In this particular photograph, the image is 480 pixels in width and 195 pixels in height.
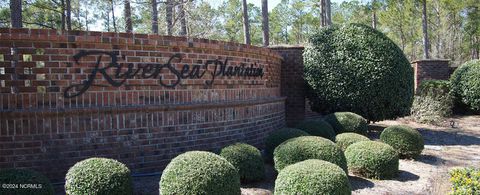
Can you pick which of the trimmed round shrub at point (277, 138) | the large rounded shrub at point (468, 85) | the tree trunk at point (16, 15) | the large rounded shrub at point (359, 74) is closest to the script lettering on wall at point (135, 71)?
the trimmed round shrub at point (277, 138)

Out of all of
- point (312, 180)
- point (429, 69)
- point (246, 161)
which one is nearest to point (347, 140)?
point (246, 161)

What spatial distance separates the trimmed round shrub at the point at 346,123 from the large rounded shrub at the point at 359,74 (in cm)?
127

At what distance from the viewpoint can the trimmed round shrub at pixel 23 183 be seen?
4.11 metres

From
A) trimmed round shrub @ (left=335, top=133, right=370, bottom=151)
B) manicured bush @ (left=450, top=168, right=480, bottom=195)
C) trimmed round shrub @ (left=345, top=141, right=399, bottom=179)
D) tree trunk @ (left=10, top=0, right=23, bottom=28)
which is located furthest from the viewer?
tree trunk @ (left=10, top=0, right=23, bottom=28)

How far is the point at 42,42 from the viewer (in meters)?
5.24

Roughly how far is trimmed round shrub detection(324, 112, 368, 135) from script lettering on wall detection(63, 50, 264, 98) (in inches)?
128

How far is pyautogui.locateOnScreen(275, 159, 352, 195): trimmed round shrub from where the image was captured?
445 centimetres

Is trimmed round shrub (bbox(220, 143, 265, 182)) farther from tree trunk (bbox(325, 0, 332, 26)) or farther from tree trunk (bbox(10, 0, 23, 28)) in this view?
tree trunk (bbox(325, 0, 332, 26))

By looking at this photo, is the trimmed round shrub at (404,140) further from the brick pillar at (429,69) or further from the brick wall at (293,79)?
the brick pillar at (429,69)

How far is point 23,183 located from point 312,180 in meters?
3.11

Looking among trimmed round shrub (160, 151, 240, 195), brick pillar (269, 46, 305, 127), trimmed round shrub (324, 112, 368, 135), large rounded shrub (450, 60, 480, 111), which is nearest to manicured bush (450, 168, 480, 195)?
trimmed round shrub (160, 151, 240, 195)

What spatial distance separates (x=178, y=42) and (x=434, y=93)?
12.4 m

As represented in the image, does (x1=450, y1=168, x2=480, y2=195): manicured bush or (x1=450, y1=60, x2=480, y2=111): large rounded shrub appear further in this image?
(x1=450, y1=60, x2=480, y2=111): large rounded shrub

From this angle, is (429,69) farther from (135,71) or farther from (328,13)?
(135,71)
